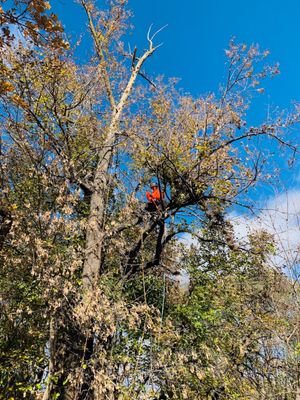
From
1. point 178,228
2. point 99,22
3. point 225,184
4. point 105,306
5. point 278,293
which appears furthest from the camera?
point 99,22

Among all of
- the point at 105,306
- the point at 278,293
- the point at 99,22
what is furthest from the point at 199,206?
the point at 99,22

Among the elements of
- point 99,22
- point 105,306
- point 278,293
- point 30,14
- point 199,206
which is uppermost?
point 99,22

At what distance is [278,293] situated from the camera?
688 centimetres

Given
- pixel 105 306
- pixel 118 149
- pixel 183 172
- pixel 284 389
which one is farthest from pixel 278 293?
pixel 118 149

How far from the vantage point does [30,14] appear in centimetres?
380

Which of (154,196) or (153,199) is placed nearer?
(153,199)

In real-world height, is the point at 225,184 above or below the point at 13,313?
above

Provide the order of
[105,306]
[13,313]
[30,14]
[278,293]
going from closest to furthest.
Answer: [30,14] → [105,306] → [13,313] → [278,293]

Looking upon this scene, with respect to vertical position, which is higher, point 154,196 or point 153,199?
point 154,196

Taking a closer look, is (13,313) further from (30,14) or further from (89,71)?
(89,71)

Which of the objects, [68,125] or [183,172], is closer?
[183,172]

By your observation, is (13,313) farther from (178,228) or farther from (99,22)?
(99,22)

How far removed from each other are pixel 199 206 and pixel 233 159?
125 cm

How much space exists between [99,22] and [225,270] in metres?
8.31
